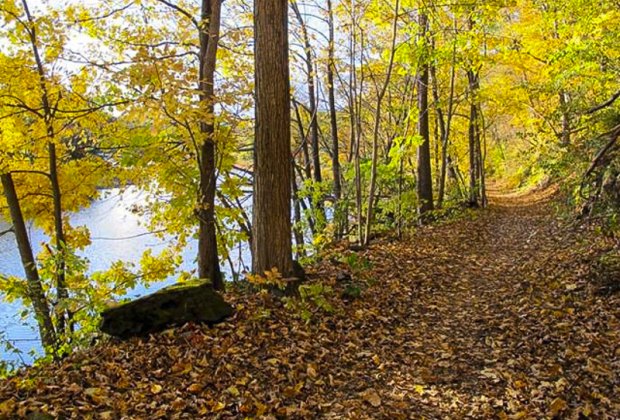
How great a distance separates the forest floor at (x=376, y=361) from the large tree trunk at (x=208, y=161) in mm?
1207

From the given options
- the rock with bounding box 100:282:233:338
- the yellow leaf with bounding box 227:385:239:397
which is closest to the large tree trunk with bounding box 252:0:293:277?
the rock with bounding box 100:282:233:338

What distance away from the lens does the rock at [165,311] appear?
15.4 feet

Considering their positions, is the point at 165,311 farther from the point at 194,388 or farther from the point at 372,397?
the point at 372,397

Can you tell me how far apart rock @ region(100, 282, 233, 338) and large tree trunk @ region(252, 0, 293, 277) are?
0.87 m

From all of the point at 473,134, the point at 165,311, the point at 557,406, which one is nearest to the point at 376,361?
the point at 557,406

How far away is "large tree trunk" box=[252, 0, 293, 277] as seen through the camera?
210 inches

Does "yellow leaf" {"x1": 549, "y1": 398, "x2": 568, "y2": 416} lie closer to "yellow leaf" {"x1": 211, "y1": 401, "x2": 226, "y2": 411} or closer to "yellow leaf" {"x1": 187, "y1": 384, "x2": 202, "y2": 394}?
"yellow leaf" {"x1": 211, "y1": 401, "x2": 226, "y2": 411}

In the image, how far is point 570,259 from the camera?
6.95m

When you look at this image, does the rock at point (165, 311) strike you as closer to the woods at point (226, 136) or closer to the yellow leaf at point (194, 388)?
the woods at point (226, 136)

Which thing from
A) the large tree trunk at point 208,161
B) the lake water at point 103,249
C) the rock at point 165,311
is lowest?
the lake water at point 103,249

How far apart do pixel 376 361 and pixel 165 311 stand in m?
2.19

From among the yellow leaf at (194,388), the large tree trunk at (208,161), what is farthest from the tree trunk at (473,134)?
the yellow leaf at (194,388)

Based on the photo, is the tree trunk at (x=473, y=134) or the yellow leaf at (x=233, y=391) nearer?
the yellow leaf at (x=233, y=391)

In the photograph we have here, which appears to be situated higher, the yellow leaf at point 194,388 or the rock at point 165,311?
the rock at point 165,311
